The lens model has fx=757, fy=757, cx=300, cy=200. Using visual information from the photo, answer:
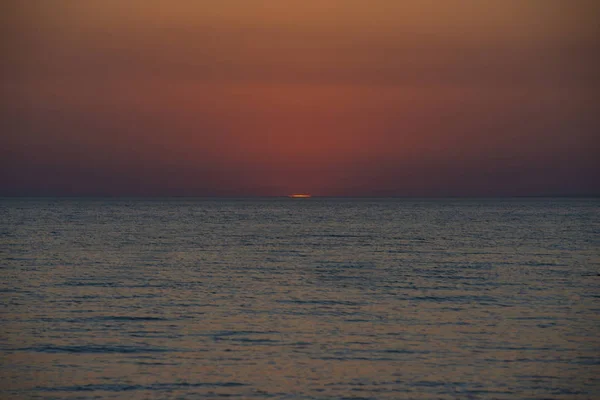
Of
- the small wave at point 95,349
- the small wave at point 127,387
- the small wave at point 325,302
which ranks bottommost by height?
the small wave at point 127,387

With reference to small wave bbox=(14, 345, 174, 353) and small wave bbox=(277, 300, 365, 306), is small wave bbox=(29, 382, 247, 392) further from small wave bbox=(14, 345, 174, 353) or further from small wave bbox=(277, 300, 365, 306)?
small wave bbox=(277, 300, 365, 306)

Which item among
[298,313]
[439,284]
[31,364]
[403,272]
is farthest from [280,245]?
[31,364]

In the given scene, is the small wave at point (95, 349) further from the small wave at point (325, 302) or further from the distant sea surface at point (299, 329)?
the small wave at point (325, 302)

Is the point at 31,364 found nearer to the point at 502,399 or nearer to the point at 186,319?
the point at 186,319

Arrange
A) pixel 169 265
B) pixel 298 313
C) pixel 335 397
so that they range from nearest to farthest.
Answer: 1. pixel 335 397
2. pixel 298 313
3. pixel 169 265

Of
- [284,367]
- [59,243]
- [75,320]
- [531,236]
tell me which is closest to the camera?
[284,367]

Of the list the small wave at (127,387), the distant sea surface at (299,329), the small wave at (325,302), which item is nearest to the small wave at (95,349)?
the distant sea surface at (299,329)

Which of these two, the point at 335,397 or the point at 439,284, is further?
the point at 439,284

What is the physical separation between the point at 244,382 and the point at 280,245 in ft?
165

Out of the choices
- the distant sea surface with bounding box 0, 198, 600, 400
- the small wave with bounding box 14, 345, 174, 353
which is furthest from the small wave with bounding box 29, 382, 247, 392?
the small wave with bounding box 14, 345, 174, 353

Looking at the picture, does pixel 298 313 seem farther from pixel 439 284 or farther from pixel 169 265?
pixel 169 265

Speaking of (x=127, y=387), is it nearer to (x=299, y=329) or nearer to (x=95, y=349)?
(x=95, y=349)

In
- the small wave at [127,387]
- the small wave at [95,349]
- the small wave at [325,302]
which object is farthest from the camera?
the small wave at [325,302]

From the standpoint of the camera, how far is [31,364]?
2155 cm
